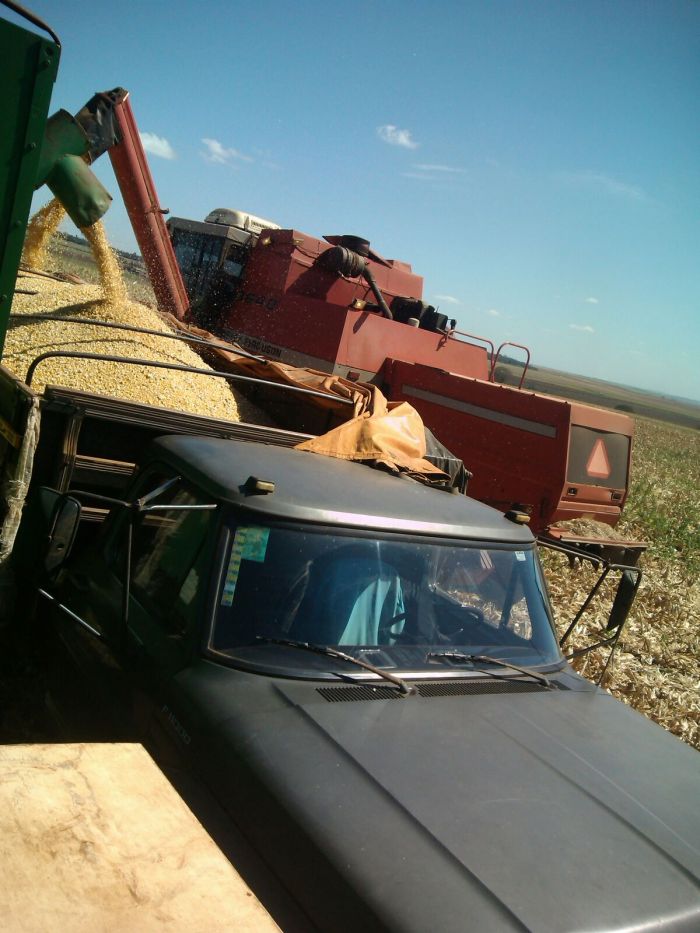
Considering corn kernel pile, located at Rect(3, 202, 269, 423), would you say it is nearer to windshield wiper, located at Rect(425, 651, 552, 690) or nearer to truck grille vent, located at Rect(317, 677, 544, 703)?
windshield wiper, located at Rect(425, 651, 552, 690)

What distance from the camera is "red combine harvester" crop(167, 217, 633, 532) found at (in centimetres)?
736

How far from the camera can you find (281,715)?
2330 millimetres

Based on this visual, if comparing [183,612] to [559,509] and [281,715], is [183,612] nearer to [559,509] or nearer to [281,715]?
[281,715]

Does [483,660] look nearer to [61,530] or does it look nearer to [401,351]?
[61,530]

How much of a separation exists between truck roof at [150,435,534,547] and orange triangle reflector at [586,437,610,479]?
164 inches

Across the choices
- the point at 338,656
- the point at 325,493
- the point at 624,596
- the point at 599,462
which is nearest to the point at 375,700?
the point at 338,656

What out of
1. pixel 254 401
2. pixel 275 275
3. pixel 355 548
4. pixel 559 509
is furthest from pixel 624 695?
pixel 275 275

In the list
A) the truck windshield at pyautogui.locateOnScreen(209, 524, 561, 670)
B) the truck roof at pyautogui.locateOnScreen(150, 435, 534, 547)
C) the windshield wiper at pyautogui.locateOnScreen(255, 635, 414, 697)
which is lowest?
the windshield wiper at pyautogui.locateOnScreen(255, 635, 414, 697)

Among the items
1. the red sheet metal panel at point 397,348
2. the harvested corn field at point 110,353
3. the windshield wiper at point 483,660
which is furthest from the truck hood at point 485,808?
the red sheet metal panel at point 397,348

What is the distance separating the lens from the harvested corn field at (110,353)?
177 inches

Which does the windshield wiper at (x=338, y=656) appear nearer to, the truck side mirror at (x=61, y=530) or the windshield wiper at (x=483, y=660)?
the windshield wiper at (x=483, y=660)

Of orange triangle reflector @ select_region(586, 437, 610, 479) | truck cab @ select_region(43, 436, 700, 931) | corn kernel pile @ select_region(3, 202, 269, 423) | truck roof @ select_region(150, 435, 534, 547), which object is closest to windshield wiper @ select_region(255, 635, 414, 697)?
truck cab @ select_region(43, 436, 700, 931)

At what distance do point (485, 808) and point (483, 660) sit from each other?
2.69ft

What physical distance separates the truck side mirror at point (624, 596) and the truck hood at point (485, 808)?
36.5 inches
